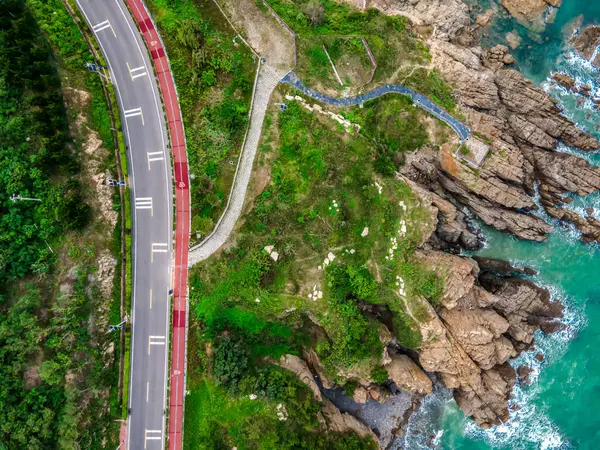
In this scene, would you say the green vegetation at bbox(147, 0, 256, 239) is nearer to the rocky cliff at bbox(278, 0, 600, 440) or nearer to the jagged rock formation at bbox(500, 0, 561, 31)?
the rocky cliff at bbox(278, 0, 600, 440)

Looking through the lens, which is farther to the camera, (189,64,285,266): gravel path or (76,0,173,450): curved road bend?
(189,64,285,266): gravel path

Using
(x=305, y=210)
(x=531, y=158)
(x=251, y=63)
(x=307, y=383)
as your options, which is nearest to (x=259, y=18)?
(x=251, y=63)

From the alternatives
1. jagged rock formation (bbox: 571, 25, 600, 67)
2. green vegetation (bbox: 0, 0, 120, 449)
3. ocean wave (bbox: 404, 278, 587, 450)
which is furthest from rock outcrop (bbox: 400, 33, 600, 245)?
green vegetation (bbox: 0, 0, 120, 449)

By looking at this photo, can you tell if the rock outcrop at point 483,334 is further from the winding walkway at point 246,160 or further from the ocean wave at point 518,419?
the winding walkway at point 246,160

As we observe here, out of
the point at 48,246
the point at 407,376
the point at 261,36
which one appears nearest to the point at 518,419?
the point at 407,376

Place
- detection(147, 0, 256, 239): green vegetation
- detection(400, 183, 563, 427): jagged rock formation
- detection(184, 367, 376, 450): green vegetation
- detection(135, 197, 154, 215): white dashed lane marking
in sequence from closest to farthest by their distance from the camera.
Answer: detection(147, 0, 256, 239): green vegetation → detection(184, 367, 376, 450): green vegetation → detection(135, 197, 154, 215): white dashed lane marking → detection(400, 183, 563, 427): jagged rock formation

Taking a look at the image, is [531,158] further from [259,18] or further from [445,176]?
[259,18]

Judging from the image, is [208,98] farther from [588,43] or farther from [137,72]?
[588,43]
